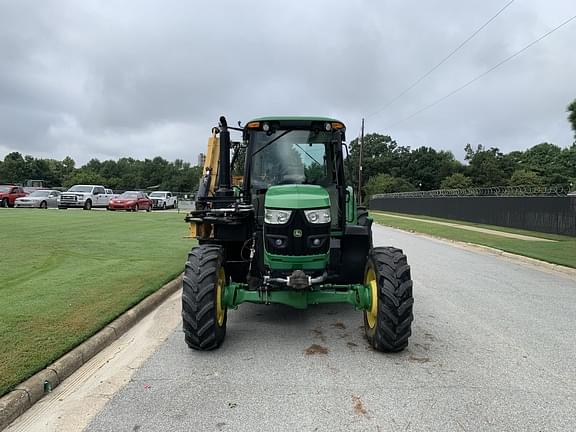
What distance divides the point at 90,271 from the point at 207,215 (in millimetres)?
3630

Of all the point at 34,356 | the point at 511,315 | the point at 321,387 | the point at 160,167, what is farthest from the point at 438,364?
the point at 160,167

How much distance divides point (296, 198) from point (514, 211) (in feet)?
78.6

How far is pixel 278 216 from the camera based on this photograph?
4.96 meters

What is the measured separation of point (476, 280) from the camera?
392 inches

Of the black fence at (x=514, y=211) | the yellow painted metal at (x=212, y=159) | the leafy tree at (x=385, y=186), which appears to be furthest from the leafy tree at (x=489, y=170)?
the yellow painted metal at (x=212, y=159)

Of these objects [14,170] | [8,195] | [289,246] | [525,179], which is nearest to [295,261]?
[289,246]

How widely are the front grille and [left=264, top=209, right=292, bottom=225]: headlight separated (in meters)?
0.04

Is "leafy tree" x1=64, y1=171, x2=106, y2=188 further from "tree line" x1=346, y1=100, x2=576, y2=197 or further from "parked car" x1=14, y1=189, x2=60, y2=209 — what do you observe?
"parked car" x1=14, y1=189, x2=60, y2=209

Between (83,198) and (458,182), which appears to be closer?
(83,198)

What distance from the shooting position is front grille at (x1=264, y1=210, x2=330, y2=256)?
493 centimetres

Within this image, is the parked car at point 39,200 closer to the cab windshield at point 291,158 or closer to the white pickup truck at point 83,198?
the white pickup truck at point 83,198

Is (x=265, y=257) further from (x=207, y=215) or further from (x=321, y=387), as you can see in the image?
(x=321, y=387)

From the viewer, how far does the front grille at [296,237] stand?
16.2 feet

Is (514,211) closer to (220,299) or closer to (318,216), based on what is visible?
(318,216)
